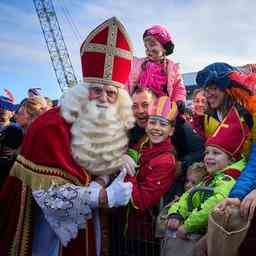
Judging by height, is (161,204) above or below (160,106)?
below

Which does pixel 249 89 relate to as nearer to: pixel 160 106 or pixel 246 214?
pixel 160 106

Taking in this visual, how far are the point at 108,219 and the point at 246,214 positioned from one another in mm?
1360

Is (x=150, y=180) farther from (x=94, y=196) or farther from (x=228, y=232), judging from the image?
(x=228, y=232)

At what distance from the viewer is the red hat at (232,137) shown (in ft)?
9.77

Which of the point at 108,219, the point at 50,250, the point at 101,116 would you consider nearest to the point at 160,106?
the point at 101,116

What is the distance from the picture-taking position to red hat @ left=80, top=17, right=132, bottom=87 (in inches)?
136

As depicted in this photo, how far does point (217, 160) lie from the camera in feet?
9.82

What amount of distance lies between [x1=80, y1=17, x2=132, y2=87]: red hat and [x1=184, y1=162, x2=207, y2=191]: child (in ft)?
2.70

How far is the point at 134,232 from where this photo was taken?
334 cm

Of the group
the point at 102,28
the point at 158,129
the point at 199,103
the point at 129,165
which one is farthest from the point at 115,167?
the point at 199,103

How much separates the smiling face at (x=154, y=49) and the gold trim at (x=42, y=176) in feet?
6.84

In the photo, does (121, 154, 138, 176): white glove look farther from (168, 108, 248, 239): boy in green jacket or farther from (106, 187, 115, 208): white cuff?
(168, 108, 248, 239): boy in green jacket

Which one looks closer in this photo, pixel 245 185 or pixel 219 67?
pixel 245 185

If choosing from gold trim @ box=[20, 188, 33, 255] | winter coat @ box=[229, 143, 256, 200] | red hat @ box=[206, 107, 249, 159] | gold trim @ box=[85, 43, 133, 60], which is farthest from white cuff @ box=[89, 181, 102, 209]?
gold trim @ box=[85, 43, 133, 60]
